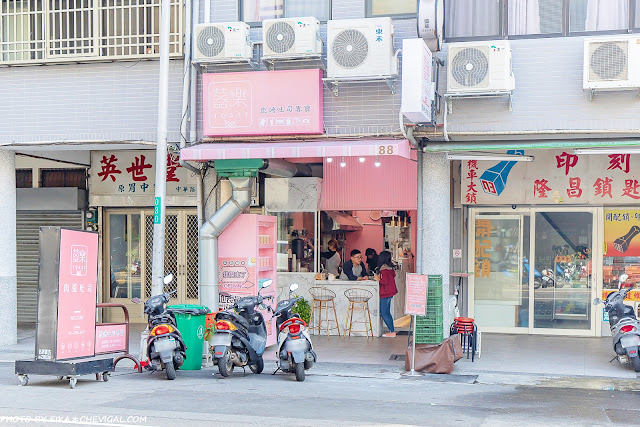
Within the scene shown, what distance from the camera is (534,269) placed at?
14.9 meters

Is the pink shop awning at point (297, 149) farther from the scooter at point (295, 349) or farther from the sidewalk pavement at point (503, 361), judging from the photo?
the sidewalk pavement at point (503, 361)

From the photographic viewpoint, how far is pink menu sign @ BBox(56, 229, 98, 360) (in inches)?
390

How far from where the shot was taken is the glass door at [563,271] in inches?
577

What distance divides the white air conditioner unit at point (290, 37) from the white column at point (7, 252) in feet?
17.5

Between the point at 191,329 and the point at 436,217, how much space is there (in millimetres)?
3999

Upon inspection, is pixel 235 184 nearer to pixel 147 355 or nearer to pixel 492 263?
pixel 147 355

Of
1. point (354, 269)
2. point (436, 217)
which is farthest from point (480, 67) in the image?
point (354, 269)

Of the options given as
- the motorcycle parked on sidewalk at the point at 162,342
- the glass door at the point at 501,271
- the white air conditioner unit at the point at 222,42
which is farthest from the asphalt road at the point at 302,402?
the white air conditioner unit at the point at 222,42

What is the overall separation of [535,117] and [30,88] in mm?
8219

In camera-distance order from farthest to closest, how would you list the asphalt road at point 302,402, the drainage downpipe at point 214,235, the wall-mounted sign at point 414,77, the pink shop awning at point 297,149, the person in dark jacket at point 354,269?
the person in dark jacket at point 354,269 < the drainage downpipe at point 214,235 < the pink shop awning at point 297,149 < the wall-mounted sign at point 414,77 < the asphalt road at point 302,402

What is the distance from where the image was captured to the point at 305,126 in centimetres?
1203

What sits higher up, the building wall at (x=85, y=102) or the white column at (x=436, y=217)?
the building wall at (x=85, y=102)

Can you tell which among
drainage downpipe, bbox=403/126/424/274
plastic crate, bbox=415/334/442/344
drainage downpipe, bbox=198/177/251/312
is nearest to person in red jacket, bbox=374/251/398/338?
drainage downpipe, bbox=403/126/424/274

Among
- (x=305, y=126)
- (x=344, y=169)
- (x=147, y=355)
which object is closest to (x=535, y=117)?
(x=305, y=126)
